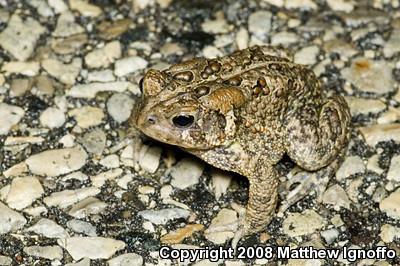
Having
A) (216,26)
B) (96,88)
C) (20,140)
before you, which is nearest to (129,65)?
(96,88)

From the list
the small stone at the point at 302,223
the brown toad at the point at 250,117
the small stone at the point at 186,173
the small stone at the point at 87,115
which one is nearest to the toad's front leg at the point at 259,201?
the brown toad at the point at 250,117

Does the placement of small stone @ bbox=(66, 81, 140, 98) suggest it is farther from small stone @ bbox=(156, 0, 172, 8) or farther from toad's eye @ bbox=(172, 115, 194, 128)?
toad's eye @ bbox=(172, 115, 194, 128)

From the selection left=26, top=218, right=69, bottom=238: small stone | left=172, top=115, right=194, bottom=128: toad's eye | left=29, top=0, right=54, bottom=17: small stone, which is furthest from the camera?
left=29, top=0, right=54, bottom=17: small stone

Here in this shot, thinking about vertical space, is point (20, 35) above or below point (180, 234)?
above

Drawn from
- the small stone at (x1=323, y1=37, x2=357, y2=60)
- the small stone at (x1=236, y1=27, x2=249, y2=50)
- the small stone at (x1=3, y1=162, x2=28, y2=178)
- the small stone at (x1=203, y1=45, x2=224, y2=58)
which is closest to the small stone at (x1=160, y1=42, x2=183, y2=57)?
the small stone at (x1=203, y1=45, x2=224, y2=58)

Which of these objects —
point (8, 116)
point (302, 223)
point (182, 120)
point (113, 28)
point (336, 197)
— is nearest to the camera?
point (182, 120)

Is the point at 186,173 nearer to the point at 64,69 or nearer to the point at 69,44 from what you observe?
the point at 64,69

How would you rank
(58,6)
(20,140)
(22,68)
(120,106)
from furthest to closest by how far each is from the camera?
(58,6) → (22,68) → (120,106) → (20,140)
